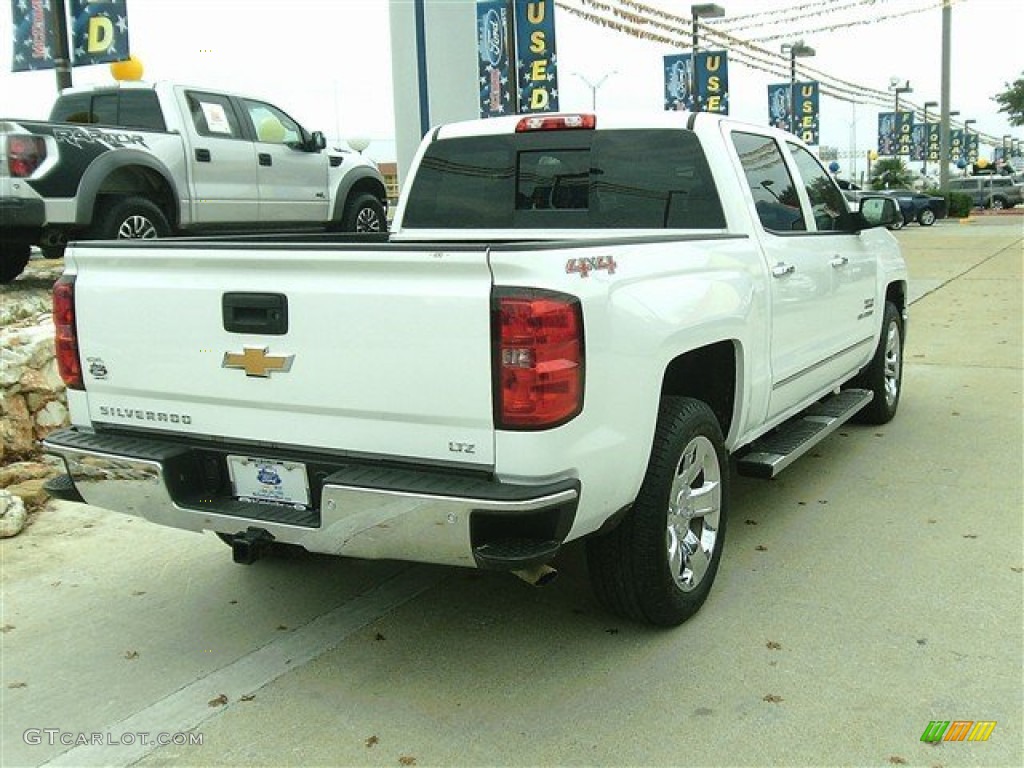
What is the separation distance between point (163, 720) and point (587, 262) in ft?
6.55

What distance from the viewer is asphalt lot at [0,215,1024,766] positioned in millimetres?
3105

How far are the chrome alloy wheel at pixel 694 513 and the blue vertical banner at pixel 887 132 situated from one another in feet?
190

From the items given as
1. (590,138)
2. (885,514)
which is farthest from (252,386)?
(885,514)

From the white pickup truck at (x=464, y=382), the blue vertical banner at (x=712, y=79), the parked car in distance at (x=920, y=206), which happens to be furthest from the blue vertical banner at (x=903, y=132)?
the white pickup truck at (x=464, y=382)

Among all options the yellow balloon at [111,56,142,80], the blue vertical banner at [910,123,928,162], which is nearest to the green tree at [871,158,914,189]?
the blue vertical banner at [910,123,928,162]

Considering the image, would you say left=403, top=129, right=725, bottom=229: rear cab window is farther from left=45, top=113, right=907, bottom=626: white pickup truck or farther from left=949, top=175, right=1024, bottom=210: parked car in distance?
left=949, top=175, right=1024, bottom=210: parked car in distance

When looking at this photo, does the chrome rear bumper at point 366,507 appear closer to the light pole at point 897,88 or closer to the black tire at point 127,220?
the black tire at point 127,220

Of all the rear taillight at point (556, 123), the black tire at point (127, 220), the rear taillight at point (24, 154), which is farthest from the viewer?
the black tire at point (127, 220)

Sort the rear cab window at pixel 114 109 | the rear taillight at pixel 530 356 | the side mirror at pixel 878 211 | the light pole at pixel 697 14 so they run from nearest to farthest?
the rear taillight at pixel 530 356 < the side mirror at pixel 878 211 < the rear cab window at pixel 114 109 < the light pole at pixel 697 14

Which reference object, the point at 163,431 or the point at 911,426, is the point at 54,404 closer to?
the point at 163,431

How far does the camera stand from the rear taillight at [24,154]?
311 inches

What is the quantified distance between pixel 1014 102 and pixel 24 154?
65562mm

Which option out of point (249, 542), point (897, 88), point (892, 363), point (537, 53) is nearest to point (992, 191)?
point (897, 88)

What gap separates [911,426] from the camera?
683 cm
